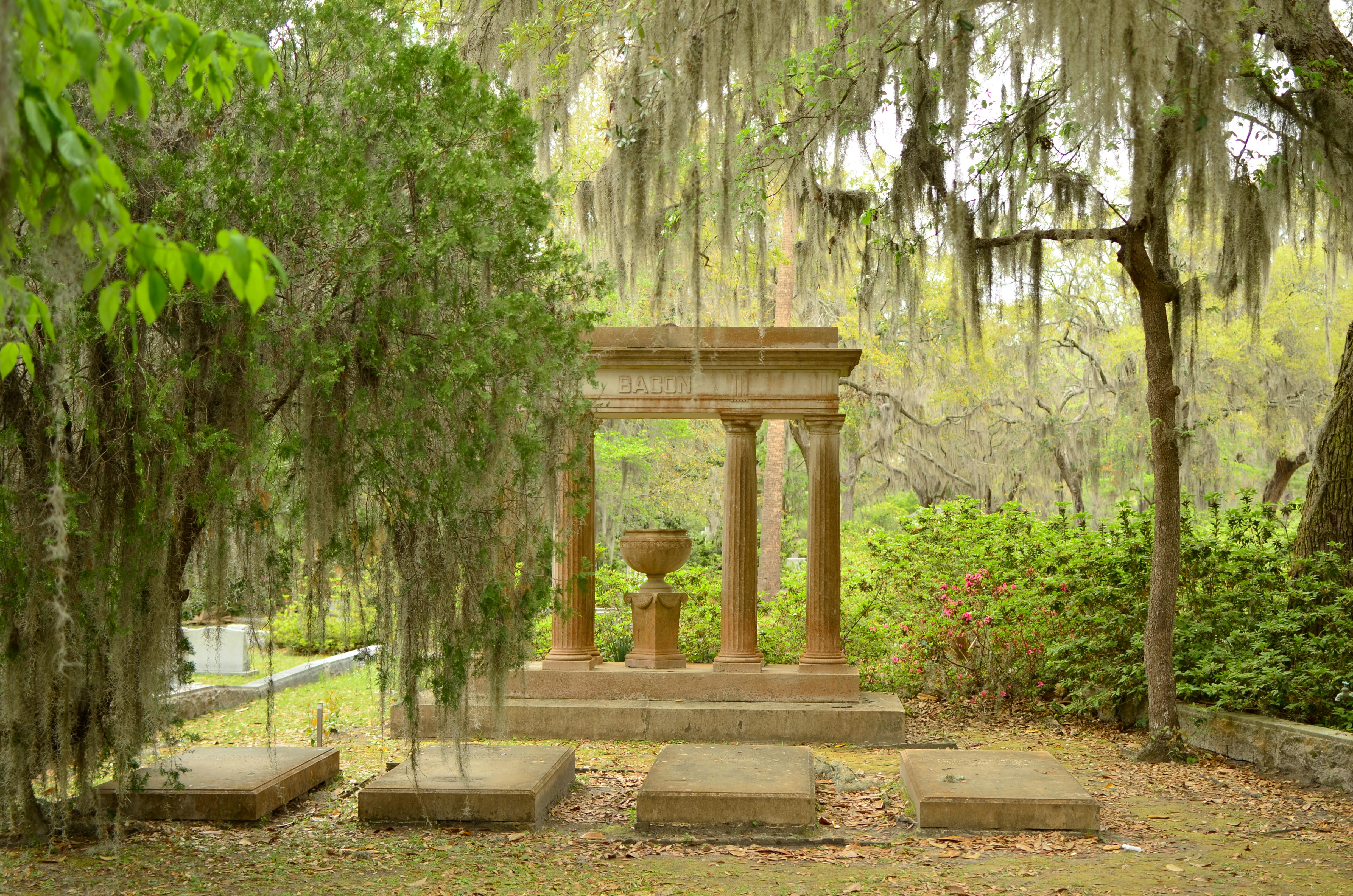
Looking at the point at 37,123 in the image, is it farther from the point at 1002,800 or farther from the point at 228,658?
the point at 228,658

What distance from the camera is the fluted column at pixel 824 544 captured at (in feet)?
35.6

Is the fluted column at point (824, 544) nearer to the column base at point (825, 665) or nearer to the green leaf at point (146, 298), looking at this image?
the column base at point (825, 665)

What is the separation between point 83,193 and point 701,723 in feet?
28.2

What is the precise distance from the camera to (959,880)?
5715 mm

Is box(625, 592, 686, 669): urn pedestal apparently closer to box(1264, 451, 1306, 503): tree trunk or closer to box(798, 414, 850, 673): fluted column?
box(798, 414, 850, 673): fluted column

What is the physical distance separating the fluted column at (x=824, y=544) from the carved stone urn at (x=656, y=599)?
1.28 m

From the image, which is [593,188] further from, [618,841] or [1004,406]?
[1004,406]

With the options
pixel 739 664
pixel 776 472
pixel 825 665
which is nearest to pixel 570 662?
pixel 739 664

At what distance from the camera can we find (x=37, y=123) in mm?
2314

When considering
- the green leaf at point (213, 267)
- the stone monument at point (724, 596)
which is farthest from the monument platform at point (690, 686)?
the green leaf at point (213, 267)

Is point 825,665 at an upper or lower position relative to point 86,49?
lower

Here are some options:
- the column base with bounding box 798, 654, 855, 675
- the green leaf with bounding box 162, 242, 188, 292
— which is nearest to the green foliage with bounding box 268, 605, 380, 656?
the column base with bounding box 798, 654, 855, 675

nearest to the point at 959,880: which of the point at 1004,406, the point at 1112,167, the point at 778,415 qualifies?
the point at 778,415

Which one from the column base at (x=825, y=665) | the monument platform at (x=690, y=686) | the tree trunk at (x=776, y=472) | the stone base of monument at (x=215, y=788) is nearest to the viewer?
the stone base of monument at (x=215, y=788)
